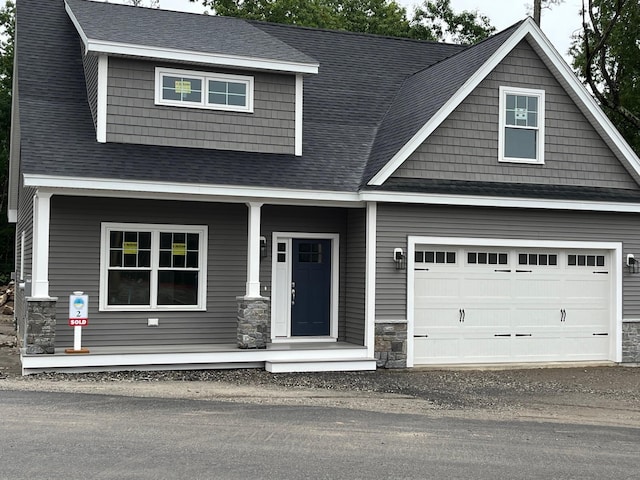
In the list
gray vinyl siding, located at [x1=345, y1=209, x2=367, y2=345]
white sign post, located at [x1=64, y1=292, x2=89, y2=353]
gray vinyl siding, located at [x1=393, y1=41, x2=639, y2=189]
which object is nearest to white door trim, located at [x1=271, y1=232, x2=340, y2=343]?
gray vinyl siding, located at [x1=345, y1=209, x2=367, y2=345]

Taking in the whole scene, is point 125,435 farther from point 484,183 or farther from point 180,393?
point 484,183

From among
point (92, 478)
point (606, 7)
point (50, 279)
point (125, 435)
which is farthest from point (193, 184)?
point (606, 7)

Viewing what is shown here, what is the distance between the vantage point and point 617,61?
1256 inches

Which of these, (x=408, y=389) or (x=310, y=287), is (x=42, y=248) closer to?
(x=310, y=287)

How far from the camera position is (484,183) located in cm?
1672

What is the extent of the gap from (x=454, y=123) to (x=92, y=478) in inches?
424

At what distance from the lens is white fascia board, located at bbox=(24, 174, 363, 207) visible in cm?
1421

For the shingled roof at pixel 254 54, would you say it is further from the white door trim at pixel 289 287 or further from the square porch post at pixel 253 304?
the white door trim at pixel 289 287

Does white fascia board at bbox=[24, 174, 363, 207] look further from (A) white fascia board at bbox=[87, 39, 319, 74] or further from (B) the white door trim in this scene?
(A) white fascia board at bbox=[87, 39, 319, 74]

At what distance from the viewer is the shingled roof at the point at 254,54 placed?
1529 centimetres

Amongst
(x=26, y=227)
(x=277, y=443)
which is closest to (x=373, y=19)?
(x=26, y=227)

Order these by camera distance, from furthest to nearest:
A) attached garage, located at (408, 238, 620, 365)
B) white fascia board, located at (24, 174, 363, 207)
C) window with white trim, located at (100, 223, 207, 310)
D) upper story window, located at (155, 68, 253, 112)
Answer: attached garage, located at (408, 238, 620, 365), upper story window, located at (155, 68, 253, 112), window with white trim, located at (100, 223, 207, 310), white fascia board, located at (24, 174, 363, 207)

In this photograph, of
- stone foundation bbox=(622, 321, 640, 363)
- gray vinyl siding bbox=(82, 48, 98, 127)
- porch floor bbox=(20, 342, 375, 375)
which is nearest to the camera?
porch floor bbox=(20, 342, 375, 375)

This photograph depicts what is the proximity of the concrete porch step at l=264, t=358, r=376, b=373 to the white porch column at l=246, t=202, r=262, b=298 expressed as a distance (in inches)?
49.2
